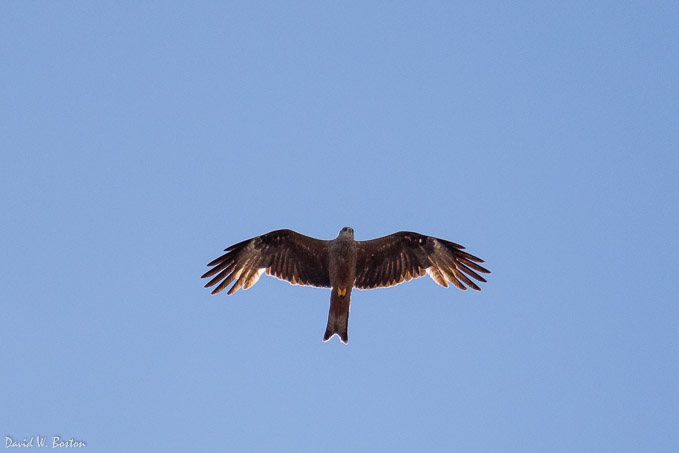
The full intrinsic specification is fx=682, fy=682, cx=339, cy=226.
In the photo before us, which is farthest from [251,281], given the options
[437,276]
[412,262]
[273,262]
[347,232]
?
[437,276]

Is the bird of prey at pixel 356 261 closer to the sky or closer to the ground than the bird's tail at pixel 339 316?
closer to the sky

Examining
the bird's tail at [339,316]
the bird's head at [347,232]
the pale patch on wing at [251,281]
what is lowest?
the bird's tail at [339,316]

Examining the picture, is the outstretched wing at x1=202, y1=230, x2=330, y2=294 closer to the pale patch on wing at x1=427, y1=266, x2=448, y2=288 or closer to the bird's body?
the bird's body

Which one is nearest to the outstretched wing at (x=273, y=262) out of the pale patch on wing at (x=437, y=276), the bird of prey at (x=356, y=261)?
the bird of prey at (x=356, y=261)

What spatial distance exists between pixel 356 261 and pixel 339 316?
42.7 inches

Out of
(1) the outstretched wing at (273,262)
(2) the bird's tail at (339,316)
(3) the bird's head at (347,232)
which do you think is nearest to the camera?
(2) the bird's tail at (339,316)

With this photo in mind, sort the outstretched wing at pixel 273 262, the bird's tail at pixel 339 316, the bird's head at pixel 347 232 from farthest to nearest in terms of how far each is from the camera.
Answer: the outstretched wing at pixel 273 262, the bird's head at pixel 347 232, the bird's tail at pixel 339 316

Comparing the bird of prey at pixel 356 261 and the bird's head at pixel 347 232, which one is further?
the bird of prey at pixel 356 261

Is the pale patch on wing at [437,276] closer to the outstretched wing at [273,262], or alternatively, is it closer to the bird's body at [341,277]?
the bird's body at [341,277]

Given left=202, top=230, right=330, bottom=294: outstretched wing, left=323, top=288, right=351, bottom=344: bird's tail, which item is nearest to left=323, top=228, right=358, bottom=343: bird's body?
left=323, top=288, right=351, bottom=344: bird's tail

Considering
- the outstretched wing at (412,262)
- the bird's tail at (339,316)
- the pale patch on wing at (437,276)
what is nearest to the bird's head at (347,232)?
the outstretched wing at (412,262)

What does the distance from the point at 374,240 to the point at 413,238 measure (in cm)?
81

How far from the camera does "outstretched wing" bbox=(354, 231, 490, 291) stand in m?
12.6

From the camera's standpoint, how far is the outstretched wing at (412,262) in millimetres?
12578
